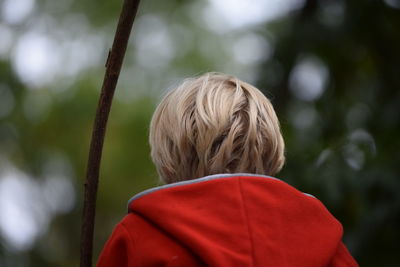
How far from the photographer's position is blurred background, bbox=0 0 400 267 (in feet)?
8.11

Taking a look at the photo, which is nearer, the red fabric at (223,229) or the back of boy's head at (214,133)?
the red fabric at (223,229)

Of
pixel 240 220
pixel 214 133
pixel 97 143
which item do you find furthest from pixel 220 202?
pixel 97 143

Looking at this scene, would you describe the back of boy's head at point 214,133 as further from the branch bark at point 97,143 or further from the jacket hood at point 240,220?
the branch bark at point 97,143

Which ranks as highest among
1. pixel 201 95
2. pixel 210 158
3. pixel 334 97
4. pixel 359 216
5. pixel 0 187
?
pixel 201 95

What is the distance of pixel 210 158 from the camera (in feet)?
4.47

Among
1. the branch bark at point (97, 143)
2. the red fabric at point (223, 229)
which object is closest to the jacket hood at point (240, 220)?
the red fabric at point (223, 229)

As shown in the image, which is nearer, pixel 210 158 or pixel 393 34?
pixel 210 158

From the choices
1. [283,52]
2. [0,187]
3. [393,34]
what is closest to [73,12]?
[0,187]

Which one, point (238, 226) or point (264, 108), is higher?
point (264, 108)

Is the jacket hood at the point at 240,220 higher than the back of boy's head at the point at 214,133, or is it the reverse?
the back of boy's head at the point at 214,133

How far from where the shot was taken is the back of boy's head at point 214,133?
4.47 feet

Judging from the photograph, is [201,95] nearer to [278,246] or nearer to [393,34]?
[278,246]

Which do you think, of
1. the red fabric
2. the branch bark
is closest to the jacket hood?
the red fabric

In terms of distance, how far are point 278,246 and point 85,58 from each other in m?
8.95
